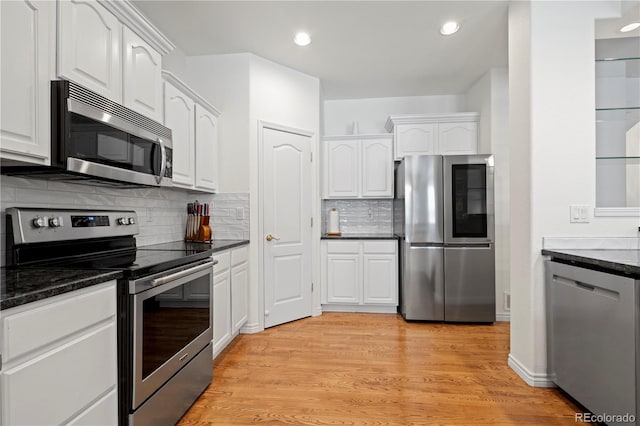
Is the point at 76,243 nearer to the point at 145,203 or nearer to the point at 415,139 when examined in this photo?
the point at 145,203

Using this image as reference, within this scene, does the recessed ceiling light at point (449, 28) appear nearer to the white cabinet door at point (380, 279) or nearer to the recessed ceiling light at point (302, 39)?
the recessed ceiling light at point (302, 39)

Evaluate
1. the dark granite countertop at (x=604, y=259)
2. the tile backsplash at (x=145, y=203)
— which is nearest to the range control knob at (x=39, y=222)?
the tile backsplash at (x=145, y=203)

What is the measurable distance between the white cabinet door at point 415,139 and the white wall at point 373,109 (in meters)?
0.49

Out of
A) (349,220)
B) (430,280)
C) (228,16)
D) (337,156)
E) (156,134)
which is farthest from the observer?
(349,220)

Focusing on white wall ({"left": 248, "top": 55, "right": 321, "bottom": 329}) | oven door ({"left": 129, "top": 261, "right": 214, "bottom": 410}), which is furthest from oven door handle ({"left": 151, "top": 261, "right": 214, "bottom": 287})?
white wall ({"left": 248, "top": 55, "right": 321, "bottom": 329})

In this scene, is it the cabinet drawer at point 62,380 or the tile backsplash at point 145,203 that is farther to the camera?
Result: the tile backsplash at point 145,203

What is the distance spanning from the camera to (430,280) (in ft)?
12.0

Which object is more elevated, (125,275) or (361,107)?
(361,107)

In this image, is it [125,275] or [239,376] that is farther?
[239,376]

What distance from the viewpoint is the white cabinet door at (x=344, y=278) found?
402cm

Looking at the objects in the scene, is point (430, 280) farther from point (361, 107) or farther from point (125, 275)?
point (125, 275)

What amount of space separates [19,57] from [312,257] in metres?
3.02

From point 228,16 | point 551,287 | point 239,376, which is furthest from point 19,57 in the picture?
point 551,287

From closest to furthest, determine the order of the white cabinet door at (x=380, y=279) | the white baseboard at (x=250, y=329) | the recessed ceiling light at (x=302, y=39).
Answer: the recessed ceiling light at (x=302, y=39) < the white baseboard at (x=250, y=329) < the white cabinet door at (x=380, y=279)
